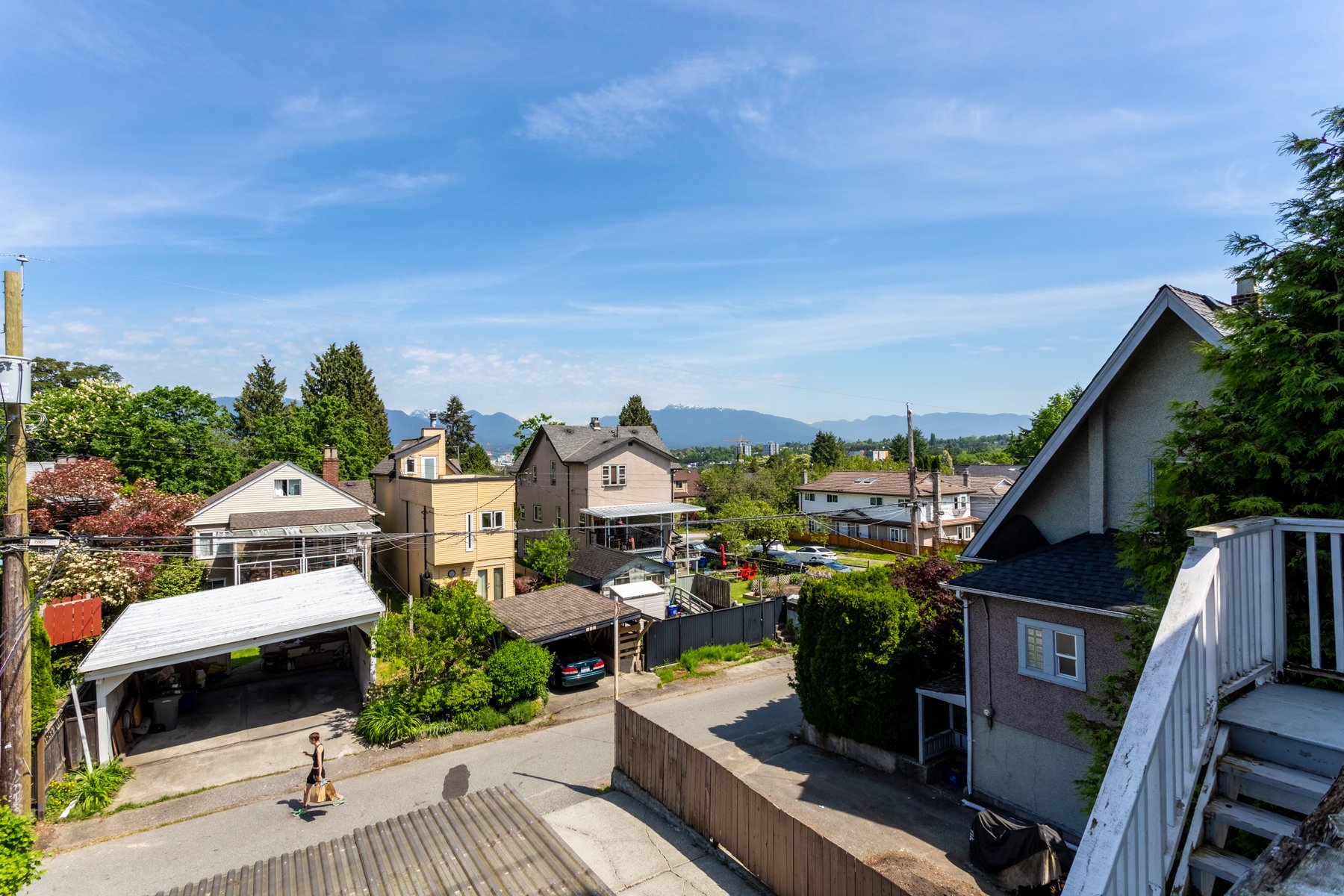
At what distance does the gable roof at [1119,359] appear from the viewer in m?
10.0

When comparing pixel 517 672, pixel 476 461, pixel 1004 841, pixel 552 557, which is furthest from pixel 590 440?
pixel 476 461

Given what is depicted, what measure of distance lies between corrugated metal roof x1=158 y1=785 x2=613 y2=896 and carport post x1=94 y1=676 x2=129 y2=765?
7.01m

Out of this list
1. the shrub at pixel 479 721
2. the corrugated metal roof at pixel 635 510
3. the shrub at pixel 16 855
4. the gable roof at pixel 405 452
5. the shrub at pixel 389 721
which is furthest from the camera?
the corrugated metal roof at pixel 635 510

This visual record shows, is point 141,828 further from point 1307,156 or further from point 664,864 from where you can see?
point 1307,156

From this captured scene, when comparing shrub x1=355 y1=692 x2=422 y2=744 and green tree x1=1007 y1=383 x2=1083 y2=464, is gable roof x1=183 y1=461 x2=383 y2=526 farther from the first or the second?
green tree x1=1007 y1=383 x2=1083 y2=464


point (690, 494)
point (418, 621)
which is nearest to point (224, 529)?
point (418, 621)

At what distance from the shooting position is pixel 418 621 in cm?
1750

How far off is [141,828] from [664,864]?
33.9ft

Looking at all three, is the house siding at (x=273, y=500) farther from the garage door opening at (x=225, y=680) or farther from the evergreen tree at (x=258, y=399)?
the evergreen tree at (x=258, y=399)

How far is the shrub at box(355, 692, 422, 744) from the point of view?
16750 millimetres

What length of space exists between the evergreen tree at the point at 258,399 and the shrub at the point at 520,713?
67.0 metres

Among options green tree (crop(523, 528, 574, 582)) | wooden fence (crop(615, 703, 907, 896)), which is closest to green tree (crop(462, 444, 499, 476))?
green tree (crop(523, 528, 574, 582))

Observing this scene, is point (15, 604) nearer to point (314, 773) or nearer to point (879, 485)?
point (314, 773)

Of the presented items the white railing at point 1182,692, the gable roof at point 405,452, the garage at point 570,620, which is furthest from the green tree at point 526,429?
the white railing at point 1182,692
